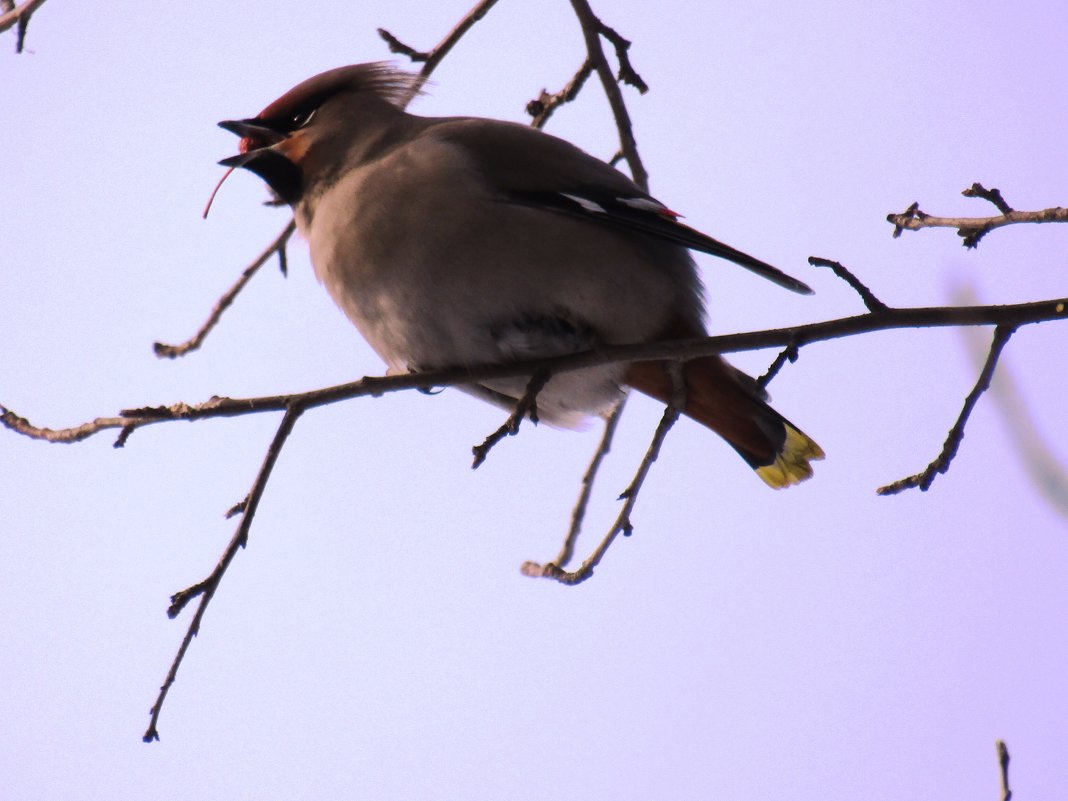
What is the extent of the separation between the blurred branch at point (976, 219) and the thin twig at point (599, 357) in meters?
0.24

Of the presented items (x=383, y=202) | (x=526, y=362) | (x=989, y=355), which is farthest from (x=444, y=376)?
(x=989, y=355)

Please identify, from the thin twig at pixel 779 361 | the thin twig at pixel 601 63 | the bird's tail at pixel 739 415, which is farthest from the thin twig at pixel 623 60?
the thin twig at pixel 779 361

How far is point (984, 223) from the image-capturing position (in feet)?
8.84

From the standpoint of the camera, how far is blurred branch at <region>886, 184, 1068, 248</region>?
2.55 metres

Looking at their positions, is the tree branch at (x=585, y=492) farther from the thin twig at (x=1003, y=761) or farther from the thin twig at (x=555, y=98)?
the thin twig at (x=1003, y=761)

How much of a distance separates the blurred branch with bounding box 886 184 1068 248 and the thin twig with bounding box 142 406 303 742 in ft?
4.63

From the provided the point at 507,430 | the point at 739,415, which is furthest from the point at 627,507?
the point at 739,415

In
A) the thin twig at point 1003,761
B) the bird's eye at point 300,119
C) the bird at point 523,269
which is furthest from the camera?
the bird's eye at point 300,119

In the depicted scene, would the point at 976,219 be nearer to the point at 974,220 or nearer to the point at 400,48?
the point at 974,220

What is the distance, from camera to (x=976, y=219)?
2.73m

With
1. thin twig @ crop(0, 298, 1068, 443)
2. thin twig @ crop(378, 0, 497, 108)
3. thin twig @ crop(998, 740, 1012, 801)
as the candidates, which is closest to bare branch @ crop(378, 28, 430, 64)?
thin twig @ crop(378, 0, 497, 108)

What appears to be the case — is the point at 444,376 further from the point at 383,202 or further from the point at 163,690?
the point at 163,690

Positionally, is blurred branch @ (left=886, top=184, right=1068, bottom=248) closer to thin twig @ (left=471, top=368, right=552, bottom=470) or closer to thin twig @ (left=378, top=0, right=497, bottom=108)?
thin twig @ (left=471, top=368, right=552, bottom=470)

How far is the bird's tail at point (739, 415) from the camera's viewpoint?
3330 mm
